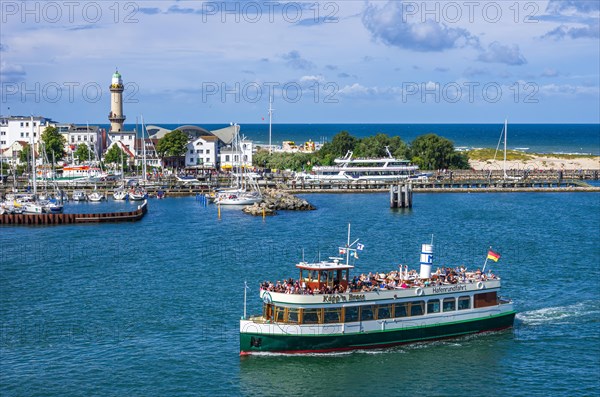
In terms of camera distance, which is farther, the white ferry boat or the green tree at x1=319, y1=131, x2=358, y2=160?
the green tree at x1=319, y1=131, x2=358, y2=160

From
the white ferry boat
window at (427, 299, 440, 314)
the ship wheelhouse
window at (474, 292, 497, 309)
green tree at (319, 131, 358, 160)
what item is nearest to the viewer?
the ship wheelhouse

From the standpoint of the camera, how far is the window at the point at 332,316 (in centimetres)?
4341

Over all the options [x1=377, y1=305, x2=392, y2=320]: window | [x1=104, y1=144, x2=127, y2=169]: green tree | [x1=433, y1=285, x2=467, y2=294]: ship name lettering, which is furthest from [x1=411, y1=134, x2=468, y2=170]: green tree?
[x1=377, y1=305, x2=392, y2=320]: window

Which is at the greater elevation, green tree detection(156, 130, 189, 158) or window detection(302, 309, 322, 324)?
green tree detection(156, 130, 189, 158)

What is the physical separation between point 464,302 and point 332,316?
854 cm

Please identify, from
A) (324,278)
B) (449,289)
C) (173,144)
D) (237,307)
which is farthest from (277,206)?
(324,278)

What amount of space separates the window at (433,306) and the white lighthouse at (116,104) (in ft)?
430

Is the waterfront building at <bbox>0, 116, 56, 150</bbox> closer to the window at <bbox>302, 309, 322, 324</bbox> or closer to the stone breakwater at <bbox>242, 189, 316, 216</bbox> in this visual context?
the stone breakwater at <bbox>242, 189, 316, 216</bbox>

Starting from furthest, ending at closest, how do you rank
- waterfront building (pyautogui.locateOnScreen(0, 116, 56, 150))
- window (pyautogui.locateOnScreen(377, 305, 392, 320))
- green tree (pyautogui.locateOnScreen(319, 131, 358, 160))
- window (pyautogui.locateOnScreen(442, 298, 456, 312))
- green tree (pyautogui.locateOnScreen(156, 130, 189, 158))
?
waterfront building (pyautogui.locateOnScreen(0, 116, 56, 150)), green tree (pyautogui.locateOnScreen(319, 131, 358, 160)), green tree (pyautogui.locateOnScreen(156, 130, 189, 158)), window (pyautogui.locateOnScreen(442, 298, 456, 312)), window (pyautogui.locateOnScreen(377, 305, 392, 320))

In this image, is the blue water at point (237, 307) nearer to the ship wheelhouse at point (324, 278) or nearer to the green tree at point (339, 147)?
Answer: the ship wheelhouse at point (324, 278)

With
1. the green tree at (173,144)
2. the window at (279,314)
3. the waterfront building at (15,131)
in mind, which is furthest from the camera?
the waterfront building at (15,131)

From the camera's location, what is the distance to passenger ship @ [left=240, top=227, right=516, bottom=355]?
43.0m

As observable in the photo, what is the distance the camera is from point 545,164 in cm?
17900

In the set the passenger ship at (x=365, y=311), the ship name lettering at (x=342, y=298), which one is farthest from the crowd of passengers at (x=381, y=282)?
the ship name lettering at (x=342, y=298)
